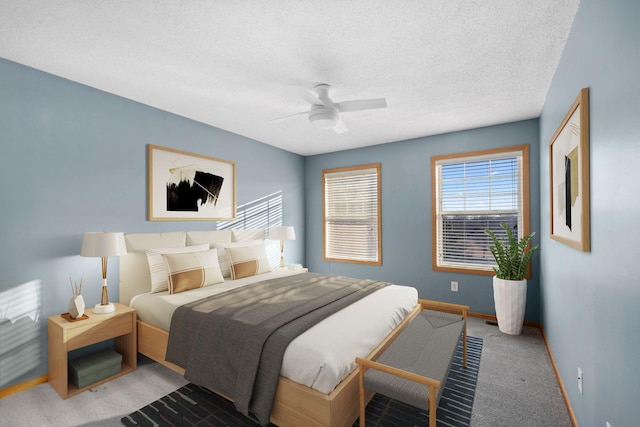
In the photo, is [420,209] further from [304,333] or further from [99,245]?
[99,245]

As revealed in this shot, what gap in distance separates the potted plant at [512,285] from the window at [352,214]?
1.82 meters

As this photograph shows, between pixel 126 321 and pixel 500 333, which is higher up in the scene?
pixel 126 321

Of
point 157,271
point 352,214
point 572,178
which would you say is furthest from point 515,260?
point 157,271

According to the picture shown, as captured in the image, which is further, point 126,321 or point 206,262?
point 206,262

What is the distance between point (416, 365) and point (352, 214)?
3.54 m

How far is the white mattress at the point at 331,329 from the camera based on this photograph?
1.79 m

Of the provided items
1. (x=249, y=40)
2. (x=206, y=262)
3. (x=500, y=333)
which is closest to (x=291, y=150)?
(x=206, y=262)

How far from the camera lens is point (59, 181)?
2705 millimetres

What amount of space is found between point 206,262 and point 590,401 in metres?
3.20

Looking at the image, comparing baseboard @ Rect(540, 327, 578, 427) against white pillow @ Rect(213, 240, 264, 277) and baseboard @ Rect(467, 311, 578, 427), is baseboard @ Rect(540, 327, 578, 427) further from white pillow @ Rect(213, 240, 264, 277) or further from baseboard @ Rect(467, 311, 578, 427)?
white pillow @ Rect(213, 240, 264, 277)

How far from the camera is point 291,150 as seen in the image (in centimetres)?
543

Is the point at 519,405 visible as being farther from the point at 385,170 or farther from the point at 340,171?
the point at 340,171

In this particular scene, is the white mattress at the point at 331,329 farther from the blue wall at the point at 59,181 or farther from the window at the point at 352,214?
the window at the point at 352,214

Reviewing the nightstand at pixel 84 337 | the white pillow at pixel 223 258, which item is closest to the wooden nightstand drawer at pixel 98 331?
the nightstand at pixel 84 337
